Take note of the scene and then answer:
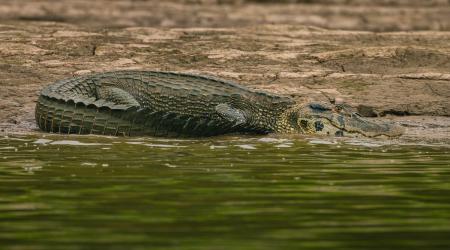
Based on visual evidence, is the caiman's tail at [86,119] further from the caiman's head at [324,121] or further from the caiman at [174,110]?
the caiman's head at [324,121]

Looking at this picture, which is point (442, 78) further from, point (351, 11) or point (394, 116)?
point (351, 11)

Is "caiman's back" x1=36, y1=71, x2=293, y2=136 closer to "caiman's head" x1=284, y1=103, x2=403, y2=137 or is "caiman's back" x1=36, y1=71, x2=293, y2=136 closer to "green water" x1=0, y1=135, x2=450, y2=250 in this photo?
"caiman's head" x1=284, y1=103, x2=403, y2=137

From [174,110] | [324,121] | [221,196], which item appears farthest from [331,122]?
[221,196]

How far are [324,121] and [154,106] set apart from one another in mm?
1430

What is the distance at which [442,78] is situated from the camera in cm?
1137

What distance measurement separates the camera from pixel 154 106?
9750 mm

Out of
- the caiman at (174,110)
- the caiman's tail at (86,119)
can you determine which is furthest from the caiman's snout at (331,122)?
the caiman's tail at (86,119)

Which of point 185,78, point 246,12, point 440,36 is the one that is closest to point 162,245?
point 185,78

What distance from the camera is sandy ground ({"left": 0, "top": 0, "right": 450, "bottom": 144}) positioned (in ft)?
34.7

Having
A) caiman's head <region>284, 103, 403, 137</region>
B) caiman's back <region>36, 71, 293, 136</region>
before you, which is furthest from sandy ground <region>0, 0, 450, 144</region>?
caiman's back <region>36, 71, 293, 136</region>

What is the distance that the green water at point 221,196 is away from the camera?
161 inches

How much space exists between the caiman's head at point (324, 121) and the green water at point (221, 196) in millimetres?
1036

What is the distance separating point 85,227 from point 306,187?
1684mm

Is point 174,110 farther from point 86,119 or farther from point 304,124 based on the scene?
point 304,124
